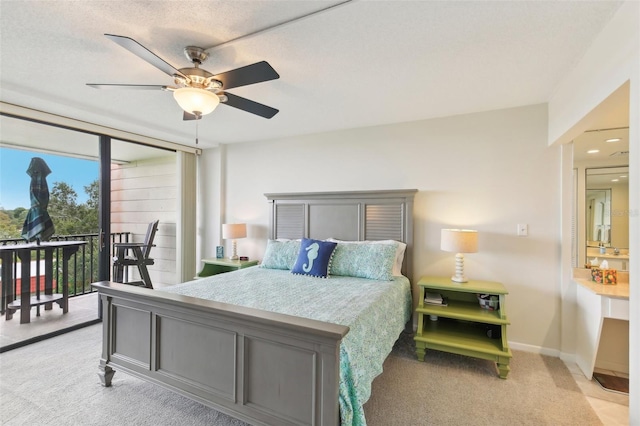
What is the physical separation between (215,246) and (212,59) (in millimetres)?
3137

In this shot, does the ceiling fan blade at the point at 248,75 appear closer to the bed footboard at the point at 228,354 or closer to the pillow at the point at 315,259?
the bed footboard at the point at 228,354

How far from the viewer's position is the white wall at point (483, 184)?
2.75m

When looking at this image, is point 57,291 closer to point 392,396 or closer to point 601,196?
point 392,396

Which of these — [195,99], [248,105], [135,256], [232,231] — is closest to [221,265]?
[232,231]

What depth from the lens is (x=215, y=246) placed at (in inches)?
179

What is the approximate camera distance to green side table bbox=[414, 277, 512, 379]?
7.78 feet

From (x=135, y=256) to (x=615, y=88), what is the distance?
16.2ft

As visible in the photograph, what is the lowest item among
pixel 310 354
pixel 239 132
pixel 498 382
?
pixel 498 382

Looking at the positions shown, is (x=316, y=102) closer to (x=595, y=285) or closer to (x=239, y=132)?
(x=239, y=132)

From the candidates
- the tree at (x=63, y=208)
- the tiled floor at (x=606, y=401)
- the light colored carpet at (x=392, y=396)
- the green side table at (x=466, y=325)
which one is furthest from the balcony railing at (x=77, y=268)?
the tiled floor at (x=606, y=401)

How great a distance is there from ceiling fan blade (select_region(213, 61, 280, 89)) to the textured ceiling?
0.88 ft

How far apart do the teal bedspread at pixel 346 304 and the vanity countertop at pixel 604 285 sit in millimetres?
1456

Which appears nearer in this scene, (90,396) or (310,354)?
(310,354)

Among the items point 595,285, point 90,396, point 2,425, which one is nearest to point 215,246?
point 90,396
